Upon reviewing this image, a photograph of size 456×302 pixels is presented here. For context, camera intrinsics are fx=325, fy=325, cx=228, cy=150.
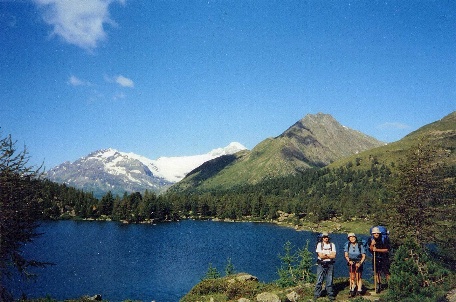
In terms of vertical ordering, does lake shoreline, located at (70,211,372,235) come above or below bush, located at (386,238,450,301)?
below

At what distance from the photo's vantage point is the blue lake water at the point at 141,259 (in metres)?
A: 62.8

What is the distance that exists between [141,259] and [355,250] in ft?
270

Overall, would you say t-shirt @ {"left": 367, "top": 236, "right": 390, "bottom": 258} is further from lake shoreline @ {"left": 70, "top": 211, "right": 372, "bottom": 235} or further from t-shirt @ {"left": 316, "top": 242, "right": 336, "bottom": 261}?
lake shoreline @ {"left": 70, "top": 211, "right": 372, "bottom": 235}

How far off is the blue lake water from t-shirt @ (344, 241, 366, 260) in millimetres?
33408

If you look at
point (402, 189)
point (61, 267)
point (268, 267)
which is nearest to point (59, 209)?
point (61, 267)

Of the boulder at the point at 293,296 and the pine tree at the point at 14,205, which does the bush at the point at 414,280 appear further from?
the pine tree at the point at 14,205

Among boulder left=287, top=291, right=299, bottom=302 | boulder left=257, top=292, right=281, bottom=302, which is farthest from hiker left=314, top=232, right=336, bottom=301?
boulder left=257, top=292, right=281, bottom=302

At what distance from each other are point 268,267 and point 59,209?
156322 millimetres

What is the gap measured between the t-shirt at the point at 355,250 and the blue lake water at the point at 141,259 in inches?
1315

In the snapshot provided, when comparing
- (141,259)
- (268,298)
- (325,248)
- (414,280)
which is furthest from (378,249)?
(141,259)

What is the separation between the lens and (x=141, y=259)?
92.1 m

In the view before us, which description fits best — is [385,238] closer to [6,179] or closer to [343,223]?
[6,179]

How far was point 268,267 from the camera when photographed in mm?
81688

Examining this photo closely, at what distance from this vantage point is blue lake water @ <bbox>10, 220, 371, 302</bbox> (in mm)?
62844
